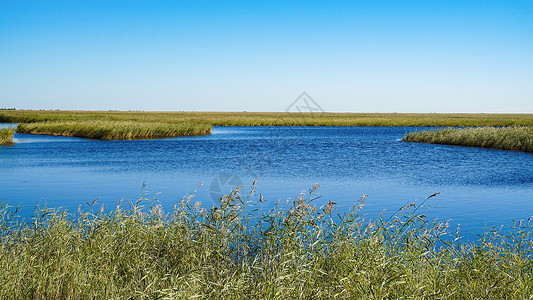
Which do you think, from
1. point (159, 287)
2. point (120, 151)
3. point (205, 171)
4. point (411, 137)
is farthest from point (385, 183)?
point (411, 137)

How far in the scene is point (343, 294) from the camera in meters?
5.34

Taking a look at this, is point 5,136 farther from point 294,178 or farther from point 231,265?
point 231,265

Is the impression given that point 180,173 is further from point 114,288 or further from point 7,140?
point 7,140

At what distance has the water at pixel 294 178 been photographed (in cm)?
1401

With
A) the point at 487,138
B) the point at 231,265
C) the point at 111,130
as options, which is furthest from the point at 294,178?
the point at 111,130

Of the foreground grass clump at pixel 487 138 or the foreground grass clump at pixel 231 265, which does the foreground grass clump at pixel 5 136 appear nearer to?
the foreground grass clump at pixel 231 265

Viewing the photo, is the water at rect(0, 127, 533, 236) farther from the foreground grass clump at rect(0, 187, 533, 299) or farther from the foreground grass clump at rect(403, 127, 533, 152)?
the foreground grass clump at rect(0, 187, 533, 299)

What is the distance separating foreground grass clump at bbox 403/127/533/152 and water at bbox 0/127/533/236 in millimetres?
2030

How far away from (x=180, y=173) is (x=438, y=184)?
11.4 meters

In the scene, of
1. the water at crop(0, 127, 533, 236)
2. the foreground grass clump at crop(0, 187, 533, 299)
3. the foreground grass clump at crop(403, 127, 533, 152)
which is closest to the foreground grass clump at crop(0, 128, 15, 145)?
the water at crop(0, 127, 533, 236)

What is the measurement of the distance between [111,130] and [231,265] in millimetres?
41557

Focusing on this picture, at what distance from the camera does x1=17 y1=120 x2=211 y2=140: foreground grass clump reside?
45.8 meters

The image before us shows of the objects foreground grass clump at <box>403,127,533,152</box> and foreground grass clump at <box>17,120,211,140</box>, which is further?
foreground grass clump at <box>17,120,211,140</box>

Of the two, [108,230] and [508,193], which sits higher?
[108,230]
